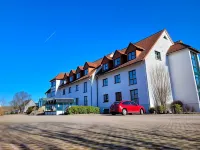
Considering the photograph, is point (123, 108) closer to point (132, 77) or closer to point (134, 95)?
point (134, 95)

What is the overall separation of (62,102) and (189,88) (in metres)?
22.4

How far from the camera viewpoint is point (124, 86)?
28438 millimetres

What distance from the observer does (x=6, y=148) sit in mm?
3926

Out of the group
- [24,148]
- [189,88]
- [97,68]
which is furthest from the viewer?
[97,68]

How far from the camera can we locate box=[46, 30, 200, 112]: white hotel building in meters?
25.7

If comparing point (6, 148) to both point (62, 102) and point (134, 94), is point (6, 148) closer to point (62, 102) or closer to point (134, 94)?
point (134, 94)

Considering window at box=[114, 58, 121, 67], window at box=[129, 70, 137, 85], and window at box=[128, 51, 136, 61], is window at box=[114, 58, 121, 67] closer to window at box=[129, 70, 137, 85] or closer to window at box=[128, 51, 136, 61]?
window at box=[128, 51, 136, 61]

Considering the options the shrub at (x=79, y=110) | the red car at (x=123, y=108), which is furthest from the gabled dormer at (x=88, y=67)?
the red car at (x=123, y=108)

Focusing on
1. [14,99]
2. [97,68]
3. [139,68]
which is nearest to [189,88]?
[139,68]

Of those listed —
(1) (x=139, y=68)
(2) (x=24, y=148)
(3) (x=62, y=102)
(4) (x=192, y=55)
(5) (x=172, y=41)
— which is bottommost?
(2) (x=24, y=148)

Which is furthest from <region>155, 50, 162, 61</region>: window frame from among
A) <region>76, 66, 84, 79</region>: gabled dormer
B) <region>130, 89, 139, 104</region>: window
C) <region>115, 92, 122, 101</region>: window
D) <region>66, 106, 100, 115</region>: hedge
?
<region>76, 66, 84, 79</region>: gabled dormer

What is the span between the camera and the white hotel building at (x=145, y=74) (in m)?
25.7

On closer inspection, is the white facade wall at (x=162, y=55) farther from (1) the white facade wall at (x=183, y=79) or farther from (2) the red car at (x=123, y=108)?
(2) the red car at (x=123, y=108)

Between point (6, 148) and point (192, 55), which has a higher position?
point (192, 55)
